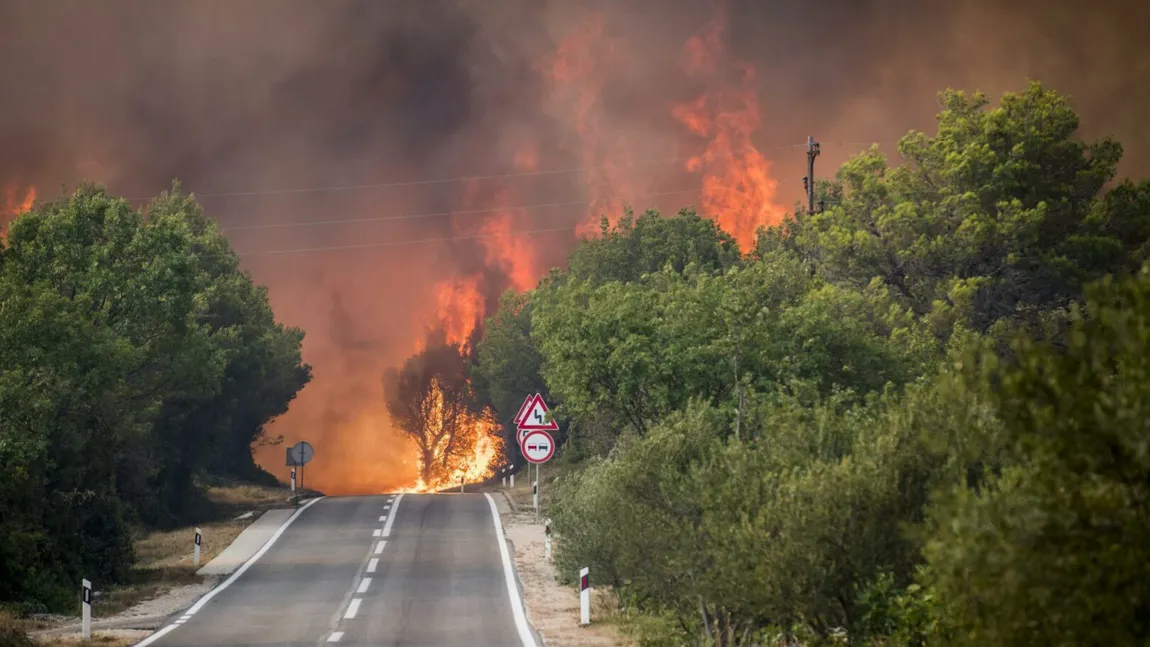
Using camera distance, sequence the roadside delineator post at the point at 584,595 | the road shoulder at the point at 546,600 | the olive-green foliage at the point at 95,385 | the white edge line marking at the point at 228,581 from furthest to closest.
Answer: the olive-green foliage at the point at 95,385
the roadside delineator post at the point at 584,595
the white edge line marking at the point at 228,581
the road shoulder at the point at 546,600

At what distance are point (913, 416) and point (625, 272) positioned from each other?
55.4 metres

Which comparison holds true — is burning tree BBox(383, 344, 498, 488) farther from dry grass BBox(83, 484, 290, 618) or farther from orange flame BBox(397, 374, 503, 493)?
dry grass BBox(83, 484, 290, 618)

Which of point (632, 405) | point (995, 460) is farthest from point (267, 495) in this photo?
point (995, 460)

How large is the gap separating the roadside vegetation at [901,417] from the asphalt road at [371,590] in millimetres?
2704

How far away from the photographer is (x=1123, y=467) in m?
7.51

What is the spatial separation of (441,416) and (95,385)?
6399 centimetres

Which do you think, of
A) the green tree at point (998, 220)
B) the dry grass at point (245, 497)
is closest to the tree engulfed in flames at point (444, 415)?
the dry grass at point (245, 497)

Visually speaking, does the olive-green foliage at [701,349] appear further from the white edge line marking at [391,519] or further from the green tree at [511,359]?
the green tree at [511,359]

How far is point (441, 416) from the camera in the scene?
96.4 meters

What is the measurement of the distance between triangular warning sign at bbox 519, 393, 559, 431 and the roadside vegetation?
1388 mm

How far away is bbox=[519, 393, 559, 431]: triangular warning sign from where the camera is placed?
34625 mm

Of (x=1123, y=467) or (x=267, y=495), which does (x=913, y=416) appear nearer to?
(x=1123, y=467)

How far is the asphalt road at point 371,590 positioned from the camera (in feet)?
75.7

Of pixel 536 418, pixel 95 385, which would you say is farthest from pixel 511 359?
pixel 95 385
